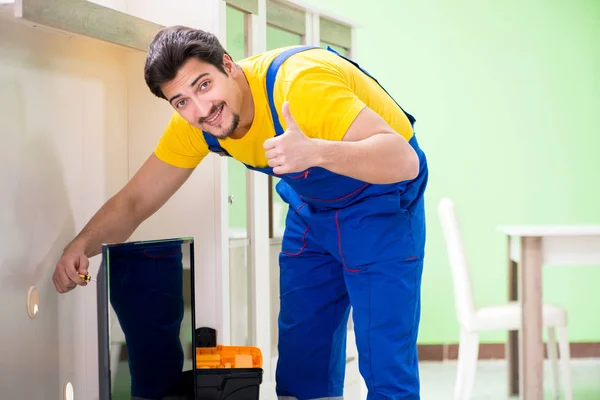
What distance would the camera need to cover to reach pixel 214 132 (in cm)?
162

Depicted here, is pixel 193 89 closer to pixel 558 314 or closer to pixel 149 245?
pixel 149 245

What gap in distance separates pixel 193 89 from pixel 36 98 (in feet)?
1.26

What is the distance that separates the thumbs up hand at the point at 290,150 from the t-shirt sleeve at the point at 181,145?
460 millimetres

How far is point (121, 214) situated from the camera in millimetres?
1818

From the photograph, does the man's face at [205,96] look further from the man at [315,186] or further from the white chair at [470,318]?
the white chair at [470,318]

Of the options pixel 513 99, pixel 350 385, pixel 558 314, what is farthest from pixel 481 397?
pixel 513 99

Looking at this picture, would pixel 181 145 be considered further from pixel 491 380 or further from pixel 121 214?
pixel 491 380

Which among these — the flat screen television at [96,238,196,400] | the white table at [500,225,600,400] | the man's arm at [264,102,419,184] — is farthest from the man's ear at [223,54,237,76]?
the white table at [500,225,600,400]

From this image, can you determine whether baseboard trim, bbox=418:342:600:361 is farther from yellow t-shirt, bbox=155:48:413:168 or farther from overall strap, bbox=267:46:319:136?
overall strap, bbox=267:46:319:136

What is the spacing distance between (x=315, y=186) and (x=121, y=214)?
457mm

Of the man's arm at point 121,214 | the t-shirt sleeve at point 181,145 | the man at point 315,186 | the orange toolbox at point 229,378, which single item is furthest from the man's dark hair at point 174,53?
the orange toolbox at point 229,378

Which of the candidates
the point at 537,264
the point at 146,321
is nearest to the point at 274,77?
the point at 146,321

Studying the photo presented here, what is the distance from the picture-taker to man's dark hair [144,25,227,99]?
1541mm

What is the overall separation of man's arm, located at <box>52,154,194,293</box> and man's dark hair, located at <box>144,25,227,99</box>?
319 mm
